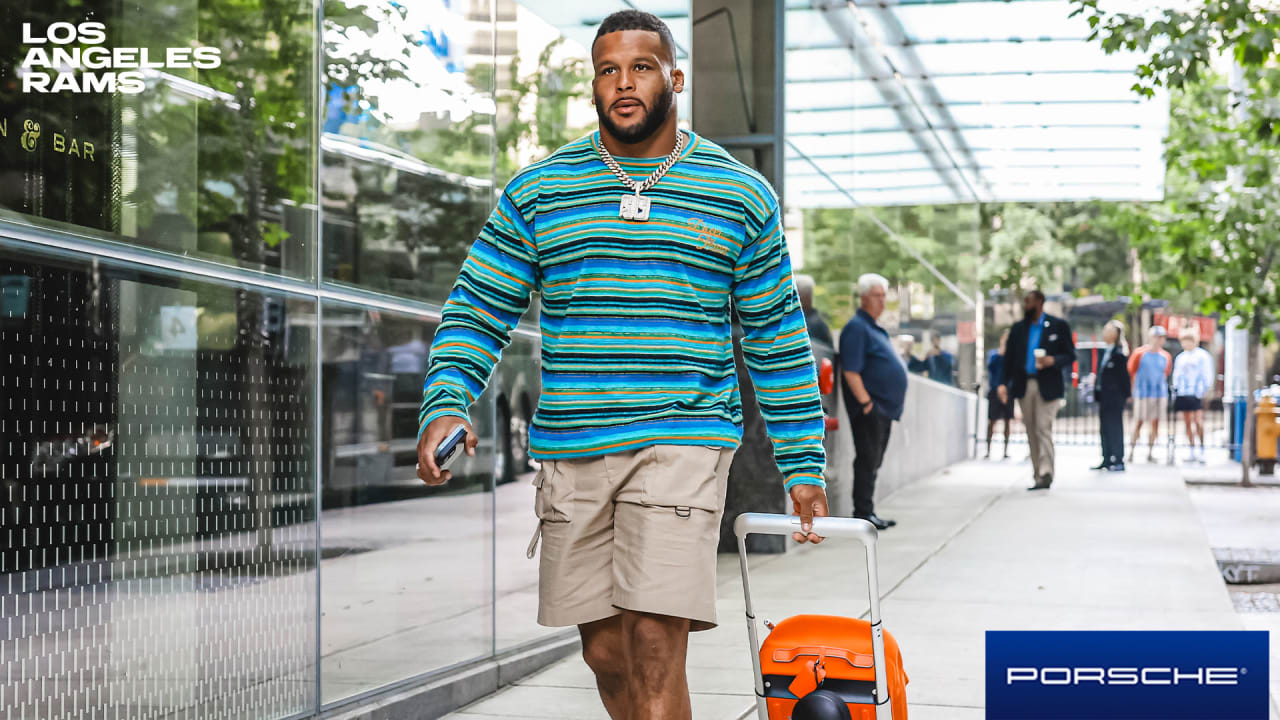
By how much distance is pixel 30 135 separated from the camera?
11.0 feet

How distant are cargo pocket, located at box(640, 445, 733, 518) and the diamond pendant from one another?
0.48 m

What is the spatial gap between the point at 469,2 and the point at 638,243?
3.18 meters

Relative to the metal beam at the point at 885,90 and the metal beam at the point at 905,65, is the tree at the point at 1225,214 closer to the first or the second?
the metal beam at the point at 905,65

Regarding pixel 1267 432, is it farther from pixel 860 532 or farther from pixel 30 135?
pixel 30 135

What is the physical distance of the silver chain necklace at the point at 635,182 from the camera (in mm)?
3020

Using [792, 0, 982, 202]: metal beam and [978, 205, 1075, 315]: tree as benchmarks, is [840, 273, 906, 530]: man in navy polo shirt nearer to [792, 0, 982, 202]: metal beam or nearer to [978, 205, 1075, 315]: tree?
[792, 0, 982, 202]: metal beam

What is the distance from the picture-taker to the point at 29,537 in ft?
10.8

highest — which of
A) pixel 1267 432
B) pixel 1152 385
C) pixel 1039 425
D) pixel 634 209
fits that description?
pixel 634 209

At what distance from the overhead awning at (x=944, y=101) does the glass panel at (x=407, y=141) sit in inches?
42.0

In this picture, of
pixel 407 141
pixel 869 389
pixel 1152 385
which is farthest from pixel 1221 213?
pixel 407 141

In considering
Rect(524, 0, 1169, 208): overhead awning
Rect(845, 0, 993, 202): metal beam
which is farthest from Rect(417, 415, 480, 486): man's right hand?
Rect(845, 0, 993, 202): metal beam

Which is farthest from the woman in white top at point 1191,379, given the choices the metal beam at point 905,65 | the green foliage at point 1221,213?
the metal beam at point 905,65

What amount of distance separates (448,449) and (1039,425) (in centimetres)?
1278

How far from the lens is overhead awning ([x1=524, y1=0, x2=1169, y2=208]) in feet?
37.0
